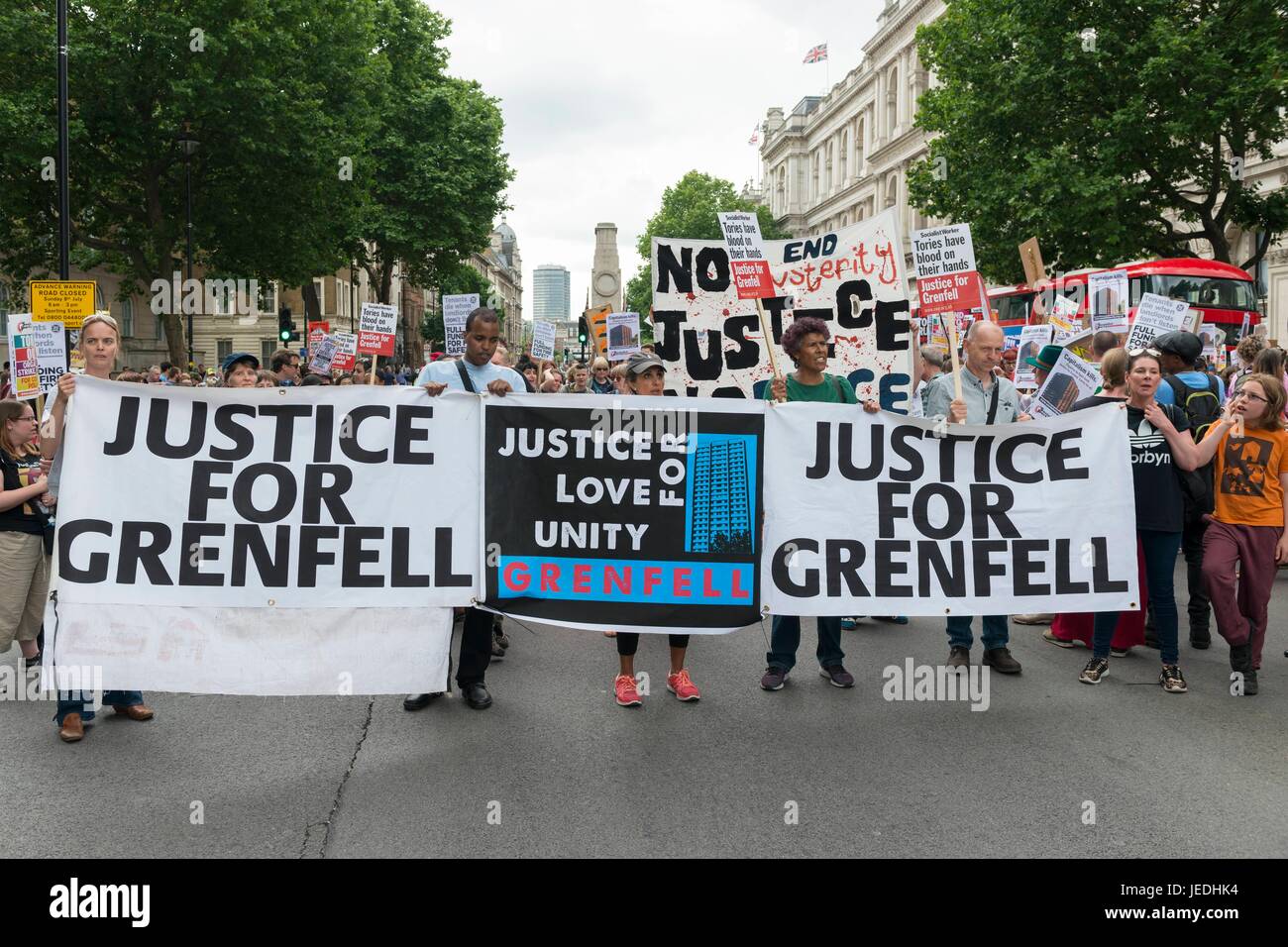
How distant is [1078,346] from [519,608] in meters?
6.88

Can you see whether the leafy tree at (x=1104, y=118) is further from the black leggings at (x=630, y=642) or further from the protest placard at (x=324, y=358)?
the black leggings at (x=630, y=642)

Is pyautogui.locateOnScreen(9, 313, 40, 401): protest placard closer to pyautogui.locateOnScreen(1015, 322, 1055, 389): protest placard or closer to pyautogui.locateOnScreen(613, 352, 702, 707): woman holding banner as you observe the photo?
pyautogui.locateOnScreen(613, 352, 702, 707): woman holding banner

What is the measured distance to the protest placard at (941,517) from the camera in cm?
545

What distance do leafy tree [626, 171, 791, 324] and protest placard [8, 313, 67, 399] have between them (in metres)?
85.3

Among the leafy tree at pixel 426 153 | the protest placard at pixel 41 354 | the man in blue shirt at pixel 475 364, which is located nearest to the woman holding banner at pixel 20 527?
the protest placard at pixel 41 354

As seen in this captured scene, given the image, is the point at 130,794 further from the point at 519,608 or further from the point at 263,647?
the point at 519,608

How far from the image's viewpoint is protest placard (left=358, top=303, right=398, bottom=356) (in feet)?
32.1

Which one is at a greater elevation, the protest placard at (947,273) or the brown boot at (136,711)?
the protest placard at (947,273)

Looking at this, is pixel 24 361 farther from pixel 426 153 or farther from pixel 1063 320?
pixel 426 153

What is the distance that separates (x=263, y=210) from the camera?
29.9 meters

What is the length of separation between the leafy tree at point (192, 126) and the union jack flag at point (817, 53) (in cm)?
5881

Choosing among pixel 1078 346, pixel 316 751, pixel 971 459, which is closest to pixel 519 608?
pixel 316 751

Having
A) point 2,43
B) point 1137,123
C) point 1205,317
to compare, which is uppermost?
point 2,43

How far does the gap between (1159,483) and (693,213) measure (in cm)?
9095
